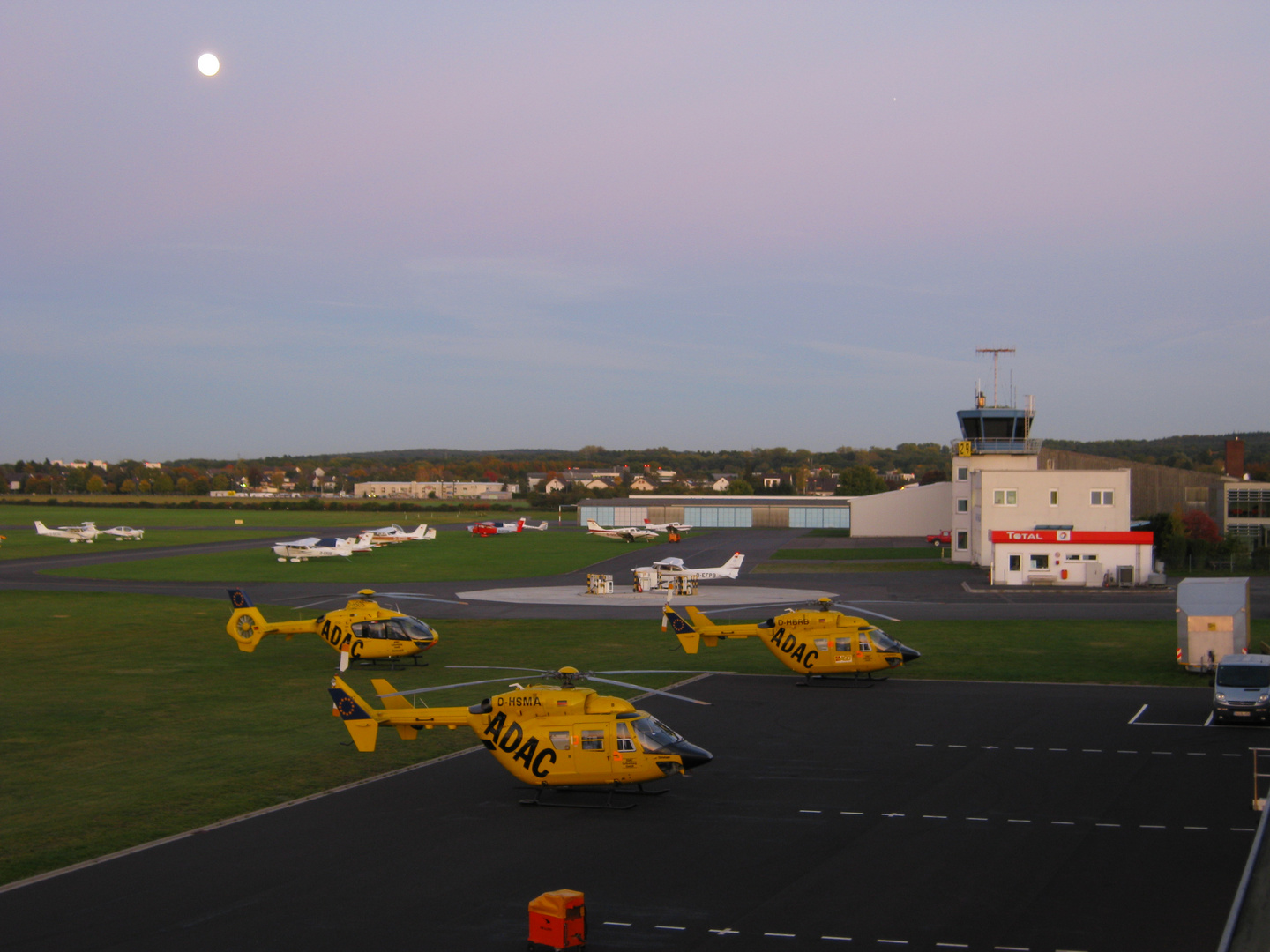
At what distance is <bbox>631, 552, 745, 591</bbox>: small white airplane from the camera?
208 feet

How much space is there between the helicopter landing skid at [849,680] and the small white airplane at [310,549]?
196 ft

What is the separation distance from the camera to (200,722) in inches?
1170

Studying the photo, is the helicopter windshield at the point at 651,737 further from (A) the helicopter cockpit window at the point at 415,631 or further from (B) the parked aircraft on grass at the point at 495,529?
(B) the parked aircraft on grass at the point at 495,529

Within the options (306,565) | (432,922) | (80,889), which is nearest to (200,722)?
(80,889)

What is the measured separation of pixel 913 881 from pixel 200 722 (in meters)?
22.1

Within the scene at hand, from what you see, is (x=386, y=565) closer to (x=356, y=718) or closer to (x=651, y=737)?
(x=356, y=718)

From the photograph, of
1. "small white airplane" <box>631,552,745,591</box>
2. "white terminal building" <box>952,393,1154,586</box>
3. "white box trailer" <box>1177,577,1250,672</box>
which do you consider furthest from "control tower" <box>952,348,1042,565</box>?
"white box trailer" <box>1177,577,1250,672</box>

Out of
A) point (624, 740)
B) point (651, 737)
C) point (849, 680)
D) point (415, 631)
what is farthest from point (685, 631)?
point (624, 740)

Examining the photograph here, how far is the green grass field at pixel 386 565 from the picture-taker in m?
73.6

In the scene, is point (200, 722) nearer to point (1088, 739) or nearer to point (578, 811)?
point (578, 811)

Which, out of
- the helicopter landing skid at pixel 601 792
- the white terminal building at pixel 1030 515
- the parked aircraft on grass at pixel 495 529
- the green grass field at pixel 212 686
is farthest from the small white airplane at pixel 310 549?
the helicopter landing skid at pixel 601 792

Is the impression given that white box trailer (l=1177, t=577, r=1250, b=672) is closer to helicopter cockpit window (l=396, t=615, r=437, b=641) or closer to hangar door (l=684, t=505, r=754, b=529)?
helicopter cockpit window (l=396, t=615, r=437, b=641)

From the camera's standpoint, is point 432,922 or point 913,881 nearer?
point 432,922

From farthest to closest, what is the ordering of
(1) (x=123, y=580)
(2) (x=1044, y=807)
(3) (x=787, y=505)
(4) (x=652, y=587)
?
(3) (x=787, y=505)
(1) (x=123, y=580)
(4) (x=652, y=587)
(2) (x=1044, y=807)
